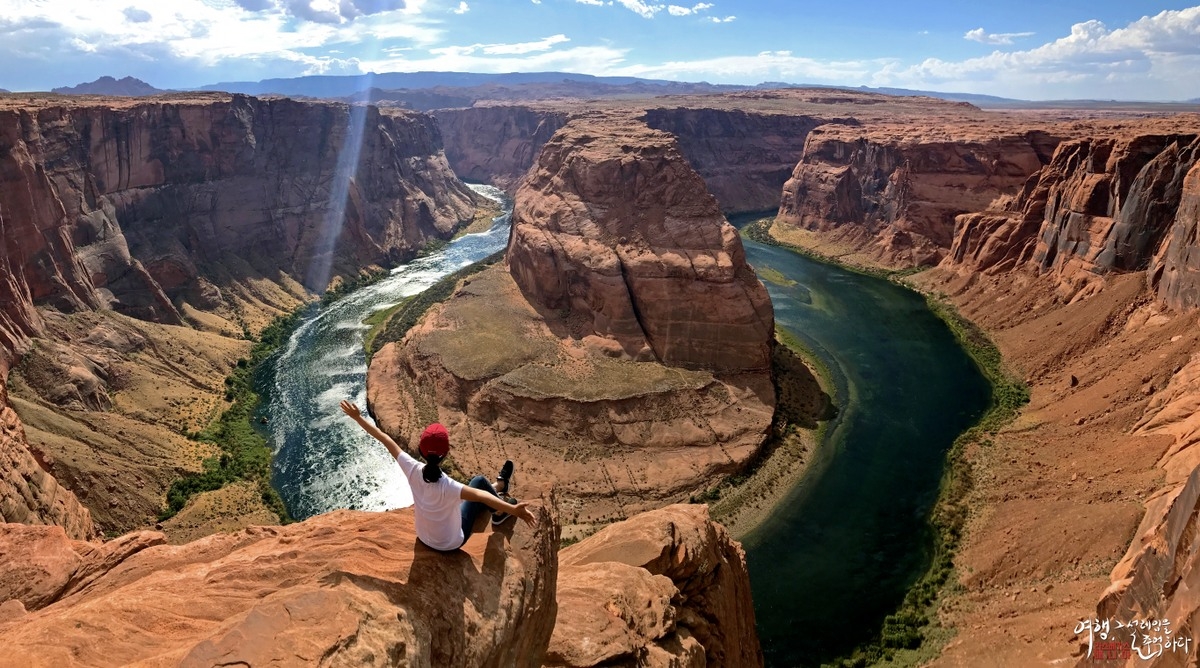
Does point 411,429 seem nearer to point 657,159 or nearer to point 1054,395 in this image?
point 657,159

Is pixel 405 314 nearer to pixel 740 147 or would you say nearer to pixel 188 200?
pixel 188 200

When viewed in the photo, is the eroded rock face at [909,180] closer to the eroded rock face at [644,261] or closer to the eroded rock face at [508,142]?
the eroded rock face at [644,261]

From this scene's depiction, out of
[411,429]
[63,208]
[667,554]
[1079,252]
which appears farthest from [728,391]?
[63,208]

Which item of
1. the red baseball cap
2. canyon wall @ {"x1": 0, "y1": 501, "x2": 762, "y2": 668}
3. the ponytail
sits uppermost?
the red baseball cap

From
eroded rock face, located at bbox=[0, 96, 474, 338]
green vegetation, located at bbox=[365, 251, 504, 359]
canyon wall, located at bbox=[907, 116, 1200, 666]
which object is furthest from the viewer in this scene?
green vegetation, located at bbox=[365, 251, 504, 359]

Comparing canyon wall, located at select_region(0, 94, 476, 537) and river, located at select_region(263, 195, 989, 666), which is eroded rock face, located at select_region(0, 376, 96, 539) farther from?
river, located at select_region(263, 195, 989, 666)

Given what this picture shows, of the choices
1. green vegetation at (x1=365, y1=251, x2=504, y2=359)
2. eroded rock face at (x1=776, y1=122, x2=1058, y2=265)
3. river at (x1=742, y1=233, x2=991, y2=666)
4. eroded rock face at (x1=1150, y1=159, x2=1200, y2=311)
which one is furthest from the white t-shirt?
eroded rock face at (x1=776, y1=122, x2=1058, y2=265)

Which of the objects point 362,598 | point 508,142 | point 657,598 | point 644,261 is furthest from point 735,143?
point 362,598
